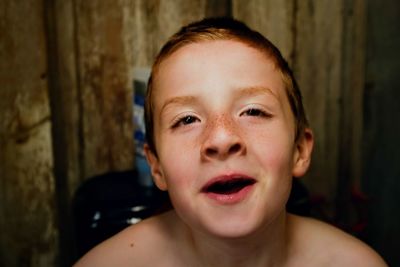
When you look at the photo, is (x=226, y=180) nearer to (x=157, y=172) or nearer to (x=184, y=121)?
(x=184, y=121)

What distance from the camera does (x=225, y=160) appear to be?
3.37 ft

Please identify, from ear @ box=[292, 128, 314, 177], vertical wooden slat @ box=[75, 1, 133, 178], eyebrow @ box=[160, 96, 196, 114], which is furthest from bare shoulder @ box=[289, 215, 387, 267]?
vertical wooden slat @ box=[75, 1, 133, 178]

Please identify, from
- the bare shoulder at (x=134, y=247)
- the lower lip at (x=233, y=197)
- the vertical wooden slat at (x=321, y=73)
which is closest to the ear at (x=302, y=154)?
the lower lip at (x=233, y=197)

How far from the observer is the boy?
1044mm

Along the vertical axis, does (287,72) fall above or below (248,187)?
above

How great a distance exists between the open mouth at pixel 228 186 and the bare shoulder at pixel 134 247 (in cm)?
30

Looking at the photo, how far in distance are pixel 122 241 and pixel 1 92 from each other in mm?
561

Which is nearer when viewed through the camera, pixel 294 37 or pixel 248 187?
pixel 248 187

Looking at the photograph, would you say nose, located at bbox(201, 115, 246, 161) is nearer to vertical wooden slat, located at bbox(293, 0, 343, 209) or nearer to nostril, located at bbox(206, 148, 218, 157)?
nostril, located at bbox(206, 148, 218, 157)

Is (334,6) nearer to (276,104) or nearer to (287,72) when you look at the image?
(287,72)

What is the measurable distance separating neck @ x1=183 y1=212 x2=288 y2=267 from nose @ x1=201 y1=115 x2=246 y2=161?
0.79ft

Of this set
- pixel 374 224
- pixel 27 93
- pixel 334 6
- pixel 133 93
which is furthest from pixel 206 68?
pixel 374 224

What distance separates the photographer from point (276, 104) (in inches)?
45.3

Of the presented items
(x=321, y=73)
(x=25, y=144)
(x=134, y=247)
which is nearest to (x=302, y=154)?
(x=134, y=247)
